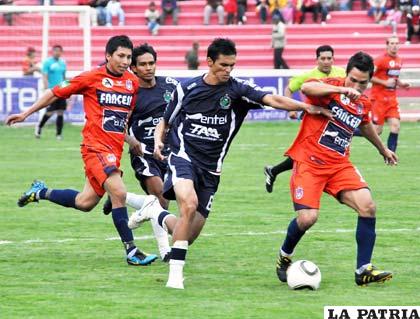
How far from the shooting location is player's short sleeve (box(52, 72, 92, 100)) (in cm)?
1168

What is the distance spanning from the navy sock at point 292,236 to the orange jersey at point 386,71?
12552 millimetres

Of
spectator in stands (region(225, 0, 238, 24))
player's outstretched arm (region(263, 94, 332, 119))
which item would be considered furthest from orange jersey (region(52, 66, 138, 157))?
spectator in stands (region(225, 0, 238, 24))

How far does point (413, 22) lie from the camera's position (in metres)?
37.5

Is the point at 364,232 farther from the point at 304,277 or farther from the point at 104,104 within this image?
the point at 104,104

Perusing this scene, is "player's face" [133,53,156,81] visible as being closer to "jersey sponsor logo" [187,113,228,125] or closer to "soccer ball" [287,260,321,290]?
"jersey sponsor logo" [187,113,228,125]

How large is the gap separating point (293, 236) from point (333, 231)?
323cm

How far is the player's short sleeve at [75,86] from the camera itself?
11.7m

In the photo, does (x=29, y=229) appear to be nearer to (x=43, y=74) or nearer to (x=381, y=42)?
(x=43, y=74)

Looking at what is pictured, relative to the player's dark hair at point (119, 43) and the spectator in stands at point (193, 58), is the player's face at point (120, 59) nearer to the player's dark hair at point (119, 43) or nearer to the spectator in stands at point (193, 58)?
the player's dark hair at point (119, 43)

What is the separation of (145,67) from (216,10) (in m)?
27.6

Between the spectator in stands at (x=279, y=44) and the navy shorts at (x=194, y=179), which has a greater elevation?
the navy shorts at (x=194, y=179)

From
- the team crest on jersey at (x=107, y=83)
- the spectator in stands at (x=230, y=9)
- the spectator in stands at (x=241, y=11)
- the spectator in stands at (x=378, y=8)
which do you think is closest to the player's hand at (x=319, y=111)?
the team crest on jersey at (x=107, y=83)

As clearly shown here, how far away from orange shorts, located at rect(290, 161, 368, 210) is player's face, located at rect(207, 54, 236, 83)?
1.05 m

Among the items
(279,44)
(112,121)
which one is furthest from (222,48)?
(279,44)
